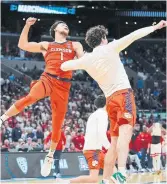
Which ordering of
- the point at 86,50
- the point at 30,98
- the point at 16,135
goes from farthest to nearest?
the point at 86,50 → the point at 16,135 → the point at 30,98

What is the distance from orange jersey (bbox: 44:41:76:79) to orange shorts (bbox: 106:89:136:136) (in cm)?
183

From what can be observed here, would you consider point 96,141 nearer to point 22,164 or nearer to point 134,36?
point 134,36

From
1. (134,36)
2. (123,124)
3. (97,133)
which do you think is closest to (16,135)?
(97,133)

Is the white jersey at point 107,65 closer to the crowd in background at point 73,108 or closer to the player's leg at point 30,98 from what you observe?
the player's leg at point 30,98

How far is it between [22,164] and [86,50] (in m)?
16.4

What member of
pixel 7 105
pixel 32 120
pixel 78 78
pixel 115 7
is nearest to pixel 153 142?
pixel 32 120

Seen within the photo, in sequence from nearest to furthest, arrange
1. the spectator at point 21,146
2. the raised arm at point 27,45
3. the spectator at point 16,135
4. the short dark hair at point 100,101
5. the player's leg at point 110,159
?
the player's leg at point 110,159
the raised arm at point 27,45
the short dark hair at point 100,101
the spectator at point 21,146
the spectator at point 16,135

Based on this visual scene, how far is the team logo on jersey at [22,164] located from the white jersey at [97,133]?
6265 millimetres

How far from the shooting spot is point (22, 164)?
49.6 feet

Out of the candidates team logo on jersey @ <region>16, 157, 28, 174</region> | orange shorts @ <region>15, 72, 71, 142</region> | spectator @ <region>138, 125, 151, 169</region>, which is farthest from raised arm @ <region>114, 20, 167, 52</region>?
spectator @ <region>138, 125, 151, 169</region>

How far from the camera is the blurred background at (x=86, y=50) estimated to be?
82.1ft

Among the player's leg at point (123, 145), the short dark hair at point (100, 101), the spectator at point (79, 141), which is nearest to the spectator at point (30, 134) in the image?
the spectator at point (79, 141)

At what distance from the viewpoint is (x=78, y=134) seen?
1822 cm

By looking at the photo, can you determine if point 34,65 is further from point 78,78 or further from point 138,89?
point 138,89
